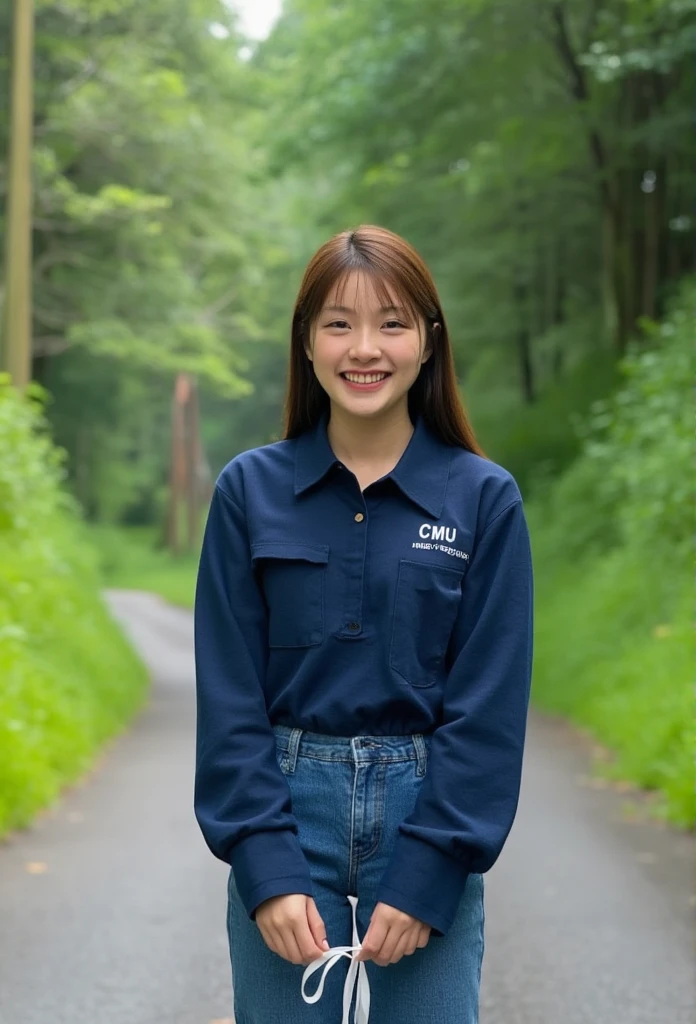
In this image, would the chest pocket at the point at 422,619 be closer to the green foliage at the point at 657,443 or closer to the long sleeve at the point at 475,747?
the long sleeve at the point at 475,747

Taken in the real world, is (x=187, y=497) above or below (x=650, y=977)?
below

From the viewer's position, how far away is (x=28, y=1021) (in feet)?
15.0

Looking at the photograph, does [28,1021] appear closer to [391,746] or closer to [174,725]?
[391,746]

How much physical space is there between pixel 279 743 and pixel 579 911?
3.81 m

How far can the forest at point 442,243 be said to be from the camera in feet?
37.4

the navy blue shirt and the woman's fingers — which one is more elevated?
the navy blue shirt

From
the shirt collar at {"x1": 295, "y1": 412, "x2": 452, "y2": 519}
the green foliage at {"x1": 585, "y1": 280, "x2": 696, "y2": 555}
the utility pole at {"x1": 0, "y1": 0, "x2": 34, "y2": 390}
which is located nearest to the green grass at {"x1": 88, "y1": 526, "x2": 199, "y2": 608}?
the green foliage at {"x1": 585, "y1": 280, "x2": 696, "y2": 555}

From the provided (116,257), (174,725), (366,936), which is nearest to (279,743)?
(366,936)

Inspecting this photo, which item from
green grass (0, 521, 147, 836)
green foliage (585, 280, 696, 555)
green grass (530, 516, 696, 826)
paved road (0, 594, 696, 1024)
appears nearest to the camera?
paved road (0, 594, 696, 1024)

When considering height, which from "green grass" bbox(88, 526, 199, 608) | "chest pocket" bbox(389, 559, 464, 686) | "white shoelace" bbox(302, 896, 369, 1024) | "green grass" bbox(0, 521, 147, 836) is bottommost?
"green grass" bbox(88, 526, 199, 608)

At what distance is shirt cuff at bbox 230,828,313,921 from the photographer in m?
2.31

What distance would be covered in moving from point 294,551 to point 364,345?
383 mm

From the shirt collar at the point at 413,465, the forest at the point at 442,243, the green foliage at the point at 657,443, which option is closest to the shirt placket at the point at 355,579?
the shirt collar at the point at 413,465

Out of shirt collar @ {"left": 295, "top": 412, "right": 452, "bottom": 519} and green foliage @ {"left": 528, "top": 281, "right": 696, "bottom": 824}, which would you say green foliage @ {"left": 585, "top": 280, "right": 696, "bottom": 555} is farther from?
shirt collar @ {"left": 295, "top": 412, "right": 452, "bottom": 519}
